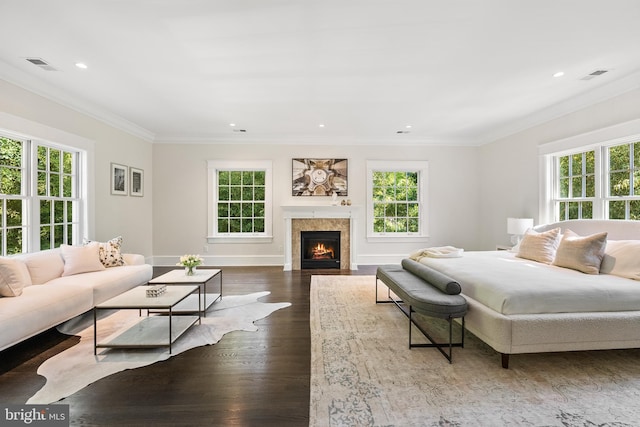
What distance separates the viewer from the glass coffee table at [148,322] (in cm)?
259

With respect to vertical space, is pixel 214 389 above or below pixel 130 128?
below

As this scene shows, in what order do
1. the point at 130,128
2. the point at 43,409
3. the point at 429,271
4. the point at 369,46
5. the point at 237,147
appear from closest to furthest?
the point at 43,409
the point at 369,46
the point at 429,271
the point at 130,128
the point at 237,147

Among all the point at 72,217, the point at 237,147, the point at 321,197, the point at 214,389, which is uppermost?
the point at 237,147

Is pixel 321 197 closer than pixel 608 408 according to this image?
No

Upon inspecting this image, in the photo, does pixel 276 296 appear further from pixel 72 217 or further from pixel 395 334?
pixel 72 217

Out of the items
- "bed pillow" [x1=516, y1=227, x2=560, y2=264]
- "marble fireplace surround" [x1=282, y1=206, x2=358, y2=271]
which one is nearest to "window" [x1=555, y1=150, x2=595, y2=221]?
"bed pillow" [x1=516, y1=227, x2=560, y2=264]

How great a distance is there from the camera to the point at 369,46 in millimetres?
2939

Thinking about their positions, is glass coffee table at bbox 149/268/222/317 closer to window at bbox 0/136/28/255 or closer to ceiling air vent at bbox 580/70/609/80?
window at bbox 0/136/28/255

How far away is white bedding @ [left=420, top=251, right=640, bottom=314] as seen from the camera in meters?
2.37

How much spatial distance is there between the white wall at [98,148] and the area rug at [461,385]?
4.20 m

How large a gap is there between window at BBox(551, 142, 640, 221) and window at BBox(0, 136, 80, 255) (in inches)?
296

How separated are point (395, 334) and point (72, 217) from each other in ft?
16.2

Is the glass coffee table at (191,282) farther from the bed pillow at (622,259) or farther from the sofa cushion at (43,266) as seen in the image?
the bed pillow at (622,259)

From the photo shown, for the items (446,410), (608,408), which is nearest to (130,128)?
(446,410)
